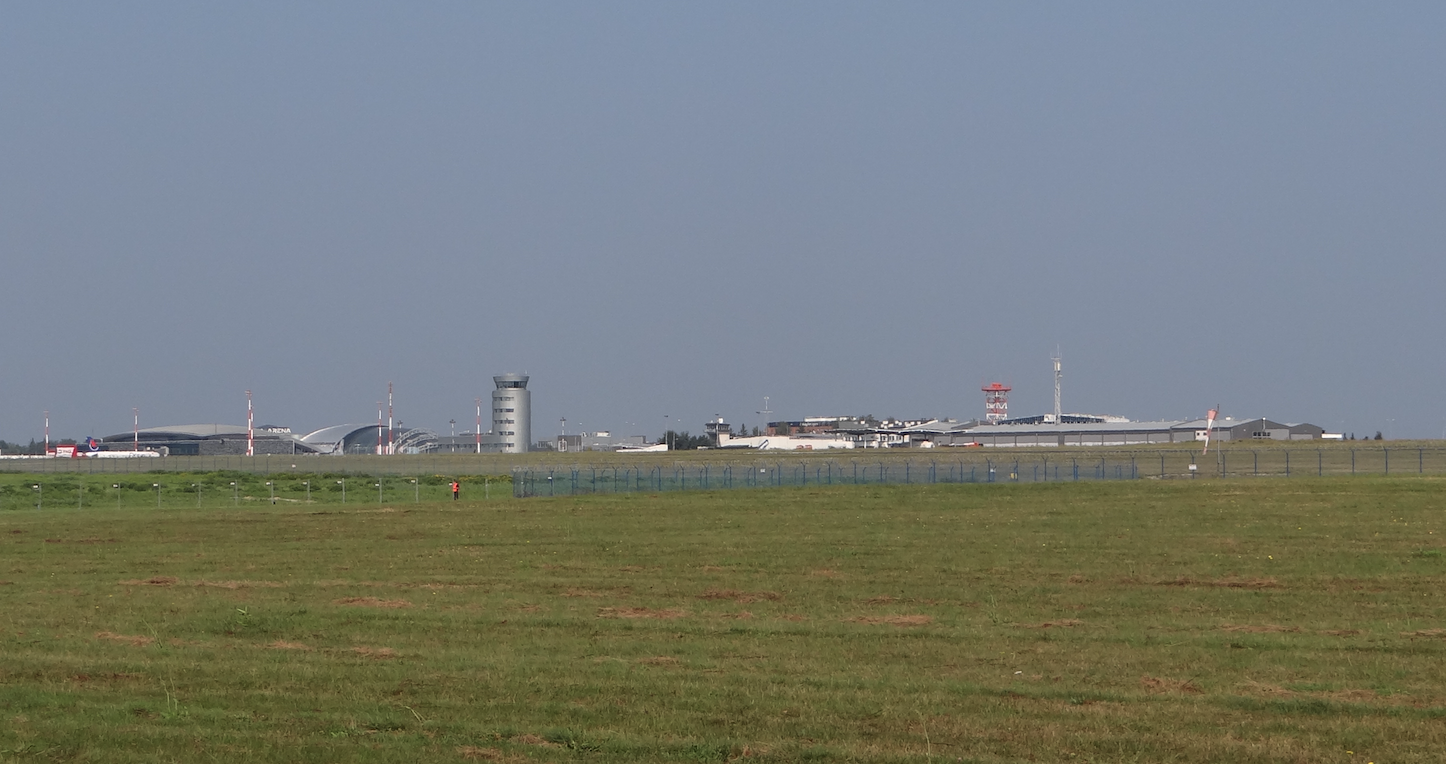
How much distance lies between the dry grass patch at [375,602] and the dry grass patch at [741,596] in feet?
17.6

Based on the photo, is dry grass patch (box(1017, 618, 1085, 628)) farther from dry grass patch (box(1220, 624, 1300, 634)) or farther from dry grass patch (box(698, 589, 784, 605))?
dry grass patch (box(698, 589, 784, 605))

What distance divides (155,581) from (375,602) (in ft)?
22.8

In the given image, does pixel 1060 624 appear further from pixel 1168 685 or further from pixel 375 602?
pixel 375 602

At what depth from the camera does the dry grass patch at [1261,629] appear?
2089 cm

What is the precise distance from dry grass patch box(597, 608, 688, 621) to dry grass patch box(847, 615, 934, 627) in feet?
9.66

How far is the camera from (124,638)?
20609mm

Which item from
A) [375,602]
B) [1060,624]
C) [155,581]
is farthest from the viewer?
[155,581]

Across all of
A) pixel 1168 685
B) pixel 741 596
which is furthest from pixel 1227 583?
pixel 1168 685

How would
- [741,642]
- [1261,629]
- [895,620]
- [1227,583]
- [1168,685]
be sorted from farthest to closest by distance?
[1227,583]
[895,620]
[1261,629]
[741,642]
[1168,685]

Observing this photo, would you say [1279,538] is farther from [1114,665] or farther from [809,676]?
[809,676]

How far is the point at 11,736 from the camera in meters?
13.3

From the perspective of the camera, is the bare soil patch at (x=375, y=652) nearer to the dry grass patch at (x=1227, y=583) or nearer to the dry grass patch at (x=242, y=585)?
the dry grass patch at (x=242, y=585)

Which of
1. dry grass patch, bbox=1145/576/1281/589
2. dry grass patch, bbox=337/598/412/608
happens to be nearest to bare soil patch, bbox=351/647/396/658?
dry grass patch, bbox=337/598/412/608

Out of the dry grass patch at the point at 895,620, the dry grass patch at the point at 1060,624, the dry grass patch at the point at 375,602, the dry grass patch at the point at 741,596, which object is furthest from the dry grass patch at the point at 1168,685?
the dry grass patch at the point at 375,602
